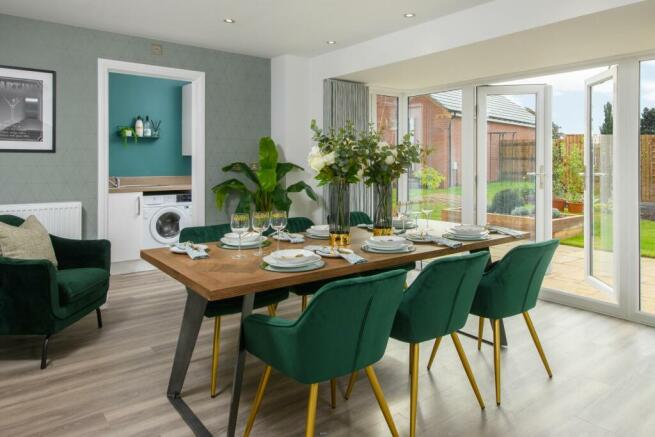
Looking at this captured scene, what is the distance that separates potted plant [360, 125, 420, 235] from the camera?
2.78 metres

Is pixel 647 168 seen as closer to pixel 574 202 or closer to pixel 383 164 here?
pixel 574 202

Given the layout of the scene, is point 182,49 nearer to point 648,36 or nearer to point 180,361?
point 180,361

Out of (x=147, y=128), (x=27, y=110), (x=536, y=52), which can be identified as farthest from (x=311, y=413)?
(x=147, y=128)

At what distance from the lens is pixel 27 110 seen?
14.0 ft

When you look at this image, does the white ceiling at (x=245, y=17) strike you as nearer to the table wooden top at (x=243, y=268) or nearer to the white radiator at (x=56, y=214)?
the white radiator at (x=56, y=214)

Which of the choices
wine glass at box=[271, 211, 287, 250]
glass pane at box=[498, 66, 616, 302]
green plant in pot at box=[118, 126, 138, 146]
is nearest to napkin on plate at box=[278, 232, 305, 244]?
wine glass at box=[271, 211, 287, 250]

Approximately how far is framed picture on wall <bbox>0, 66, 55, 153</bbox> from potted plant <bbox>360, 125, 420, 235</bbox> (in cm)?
311

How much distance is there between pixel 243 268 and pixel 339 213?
2.53ft

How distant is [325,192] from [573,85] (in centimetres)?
280

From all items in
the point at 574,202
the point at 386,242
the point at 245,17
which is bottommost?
the point at 386,242

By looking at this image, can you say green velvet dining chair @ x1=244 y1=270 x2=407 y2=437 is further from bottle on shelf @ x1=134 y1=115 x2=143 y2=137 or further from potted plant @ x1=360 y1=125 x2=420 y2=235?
bottle on shelf @ x1=134 y1=115 x2=143 y2=137

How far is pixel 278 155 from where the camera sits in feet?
18.1

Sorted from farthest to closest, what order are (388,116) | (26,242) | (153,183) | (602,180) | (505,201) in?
(153,183) → (388,116) → (505,201) → (602,180) → (26,242)

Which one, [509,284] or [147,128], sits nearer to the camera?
[509,284]
